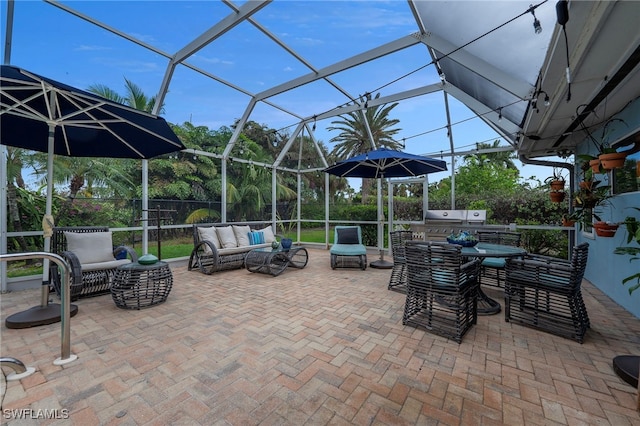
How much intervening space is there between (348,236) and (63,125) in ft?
17.5

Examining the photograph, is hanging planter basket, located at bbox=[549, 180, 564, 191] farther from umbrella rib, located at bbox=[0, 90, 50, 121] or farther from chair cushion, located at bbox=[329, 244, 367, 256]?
umbrella rib, located at bbox=[0, 90, 50, 121]

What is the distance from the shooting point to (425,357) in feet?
7.71

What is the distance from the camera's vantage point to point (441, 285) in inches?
111

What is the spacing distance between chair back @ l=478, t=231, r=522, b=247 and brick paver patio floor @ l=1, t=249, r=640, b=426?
4.34ft

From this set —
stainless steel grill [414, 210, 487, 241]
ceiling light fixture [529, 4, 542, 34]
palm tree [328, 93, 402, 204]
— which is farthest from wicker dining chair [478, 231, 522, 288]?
palm tree [328, 93, 402, 204]

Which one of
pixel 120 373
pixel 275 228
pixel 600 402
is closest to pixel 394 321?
pixel 600 402

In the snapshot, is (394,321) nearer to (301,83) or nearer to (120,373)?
(120,373)

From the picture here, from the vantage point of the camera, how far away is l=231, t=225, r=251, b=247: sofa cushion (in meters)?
6.14

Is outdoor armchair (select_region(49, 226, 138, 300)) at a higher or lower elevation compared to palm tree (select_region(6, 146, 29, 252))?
lower

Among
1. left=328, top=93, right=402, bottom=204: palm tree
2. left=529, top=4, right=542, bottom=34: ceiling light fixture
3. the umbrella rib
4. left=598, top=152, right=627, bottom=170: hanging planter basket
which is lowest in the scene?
left=598, top=152, right=627, bottom=170: hanging planter basket

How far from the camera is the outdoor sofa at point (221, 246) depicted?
5382 millimetres

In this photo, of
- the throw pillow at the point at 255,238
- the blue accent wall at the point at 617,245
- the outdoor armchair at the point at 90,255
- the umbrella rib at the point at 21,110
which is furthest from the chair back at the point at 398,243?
the umbrella rib at the point at 21,110

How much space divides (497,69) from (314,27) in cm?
287

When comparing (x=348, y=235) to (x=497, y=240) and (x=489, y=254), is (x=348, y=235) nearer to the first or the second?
(x=497, y=240)
